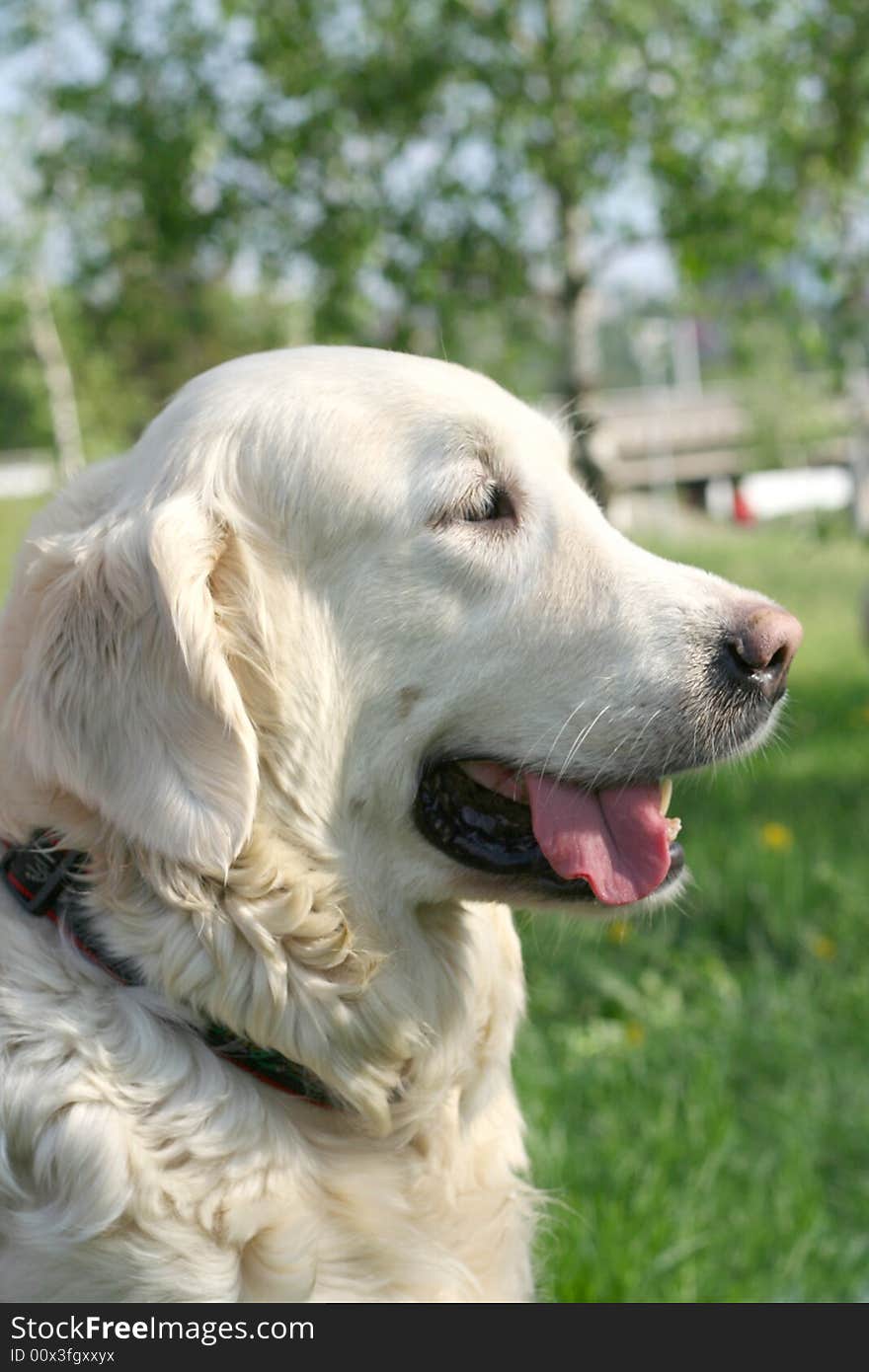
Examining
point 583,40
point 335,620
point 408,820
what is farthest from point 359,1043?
point 583,40

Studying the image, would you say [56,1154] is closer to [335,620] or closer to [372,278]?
[335,620]

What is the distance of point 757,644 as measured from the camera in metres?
2.30

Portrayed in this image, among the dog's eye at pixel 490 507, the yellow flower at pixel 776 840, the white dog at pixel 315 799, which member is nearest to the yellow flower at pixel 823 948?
the yellow flower at pixel 776 840

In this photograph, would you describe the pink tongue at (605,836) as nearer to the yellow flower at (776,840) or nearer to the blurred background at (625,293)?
the blurred background at (625,293)

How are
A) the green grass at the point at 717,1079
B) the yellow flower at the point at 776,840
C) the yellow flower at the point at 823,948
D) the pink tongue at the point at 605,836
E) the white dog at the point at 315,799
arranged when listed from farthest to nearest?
the yellow flower at the point at 776,840 < the yellow flower at the point at 823,948 < the green grass at the point at 717,1079 < the pink tongue at the point at 605,836 < the white dog at the point at 315,799

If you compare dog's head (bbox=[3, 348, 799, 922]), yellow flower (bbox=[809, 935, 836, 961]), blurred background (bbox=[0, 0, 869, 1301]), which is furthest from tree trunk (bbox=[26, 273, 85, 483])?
dog's head (bbox=[3, 348, 799, 922])

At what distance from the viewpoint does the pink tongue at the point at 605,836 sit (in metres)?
2.29

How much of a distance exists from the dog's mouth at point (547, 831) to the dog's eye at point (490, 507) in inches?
16.0

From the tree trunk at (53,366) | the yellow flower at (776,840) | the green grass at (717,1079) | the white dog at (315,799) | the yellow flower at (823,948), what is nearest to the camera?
the white dog at (315,799)

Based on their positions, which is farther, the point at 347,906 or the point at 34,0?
the point at 34,0

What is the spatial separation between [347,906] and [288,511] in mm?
655

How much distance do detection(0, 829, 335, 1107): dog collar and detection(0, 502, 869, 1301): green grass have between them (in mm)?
621

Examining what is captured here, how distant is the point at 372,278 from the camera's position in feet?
29.4

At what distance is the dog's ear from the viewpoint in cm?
206
